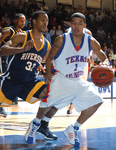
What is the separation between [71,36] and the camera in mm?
2926

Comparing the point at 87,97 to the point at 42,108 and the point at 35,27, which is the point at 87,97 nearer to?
the point at 42,108

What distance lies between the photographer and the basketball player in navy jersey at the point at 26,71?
3166 millimetres

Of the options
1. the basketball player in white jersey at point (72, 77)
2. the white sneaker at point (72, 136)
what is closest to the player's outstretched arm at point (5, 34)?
the basketball player in white jersey at point (72, 77)

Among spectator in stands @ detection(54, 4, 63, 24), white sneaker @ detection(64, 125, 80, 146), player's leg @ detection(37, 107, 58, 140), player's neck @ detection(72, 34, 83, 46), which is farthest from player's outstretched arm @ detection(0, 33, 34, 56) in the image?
spectator in stands @ detection(54, 4, 63, 24)

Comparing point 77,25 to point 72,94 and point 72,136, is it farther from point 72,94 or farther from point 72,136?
point 72,136

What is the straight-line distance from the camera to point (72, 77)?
2.91 m

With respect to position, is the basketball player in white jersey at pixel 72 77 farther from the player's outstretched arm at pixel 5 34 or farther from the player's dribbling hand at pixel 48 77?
the player's outstretched arm at pixel 5 34

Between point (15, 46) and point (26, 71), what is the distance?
335 millimetres

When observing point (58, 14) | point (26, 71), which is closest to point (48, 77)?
point (26, 71)

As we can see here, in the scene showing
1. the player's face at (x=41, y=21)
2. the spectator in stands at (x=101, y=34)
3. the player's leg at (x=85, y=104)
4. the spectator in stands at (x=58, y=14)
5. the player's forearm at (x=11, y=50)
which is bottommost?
the player's leg at (x=85, y=104)

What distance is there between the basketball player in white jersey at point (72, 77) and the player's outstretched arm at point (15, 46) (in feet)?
0.92

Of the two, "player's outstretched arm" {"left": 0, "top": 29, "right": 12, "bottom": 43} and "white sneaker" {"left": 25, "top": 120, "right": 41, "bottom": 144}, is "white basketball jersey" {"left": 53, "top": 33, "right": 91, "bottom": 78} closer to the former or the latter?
"white sneaker" {"left": 25, "top": 120, "right": 41, "bottom": 144}

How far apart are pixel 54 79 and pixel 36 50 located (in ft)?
1.77

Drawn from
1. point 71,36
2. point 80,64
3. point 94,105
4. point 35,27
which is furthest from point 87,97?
point 35,27
